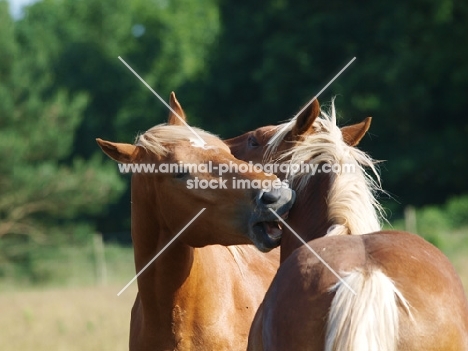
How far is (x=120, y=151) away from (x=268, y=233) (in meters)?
0.99

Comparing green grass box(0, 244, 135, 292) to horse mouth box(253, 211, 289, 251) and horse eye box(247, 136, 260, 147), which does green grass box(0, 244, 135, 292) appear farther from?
horse mouth box(253, 211, 289, 251)

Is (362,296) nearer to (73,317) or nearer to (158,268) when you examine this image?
(158,268)

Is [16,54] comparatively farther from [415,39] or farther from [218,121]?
[415,39]

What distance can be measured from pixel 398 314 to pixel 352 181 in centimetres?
98

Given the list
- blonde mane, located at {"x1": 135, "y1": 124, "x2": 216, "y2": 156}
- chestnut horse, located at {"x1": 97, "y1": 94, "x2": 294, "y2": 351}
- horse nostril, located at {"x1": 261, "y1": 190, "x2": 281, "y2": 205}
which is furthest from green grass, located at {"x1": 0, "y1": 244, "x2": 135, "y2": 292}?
horse nostril, located at {"x1": 261, "y1": 190, "x2": 281, "y2": 205}

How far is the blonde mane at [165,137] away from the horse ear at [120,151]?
8 cm

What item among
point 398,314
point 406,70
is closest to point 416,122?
point 406,70

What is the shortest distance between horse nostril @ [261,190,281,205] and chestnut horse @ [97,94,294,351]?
0.74ft

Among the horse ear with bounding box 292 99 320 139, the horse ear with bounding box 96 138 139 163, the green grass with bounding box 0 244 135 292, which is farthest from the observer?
the green grass with bounding box 0 244 135 292

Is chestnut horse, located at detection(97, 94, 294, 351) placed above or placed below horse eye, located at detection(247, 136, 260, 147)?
A: below

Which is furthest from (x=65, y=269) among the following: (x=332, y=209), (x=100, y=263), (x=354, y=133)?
→ (x=332, y=209)

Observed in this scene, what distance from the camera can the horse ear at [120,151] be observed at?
4695 millimetres

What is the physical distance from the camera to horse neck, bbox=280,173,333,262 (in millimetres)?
3908

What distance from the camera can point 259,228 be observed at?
4.40m
